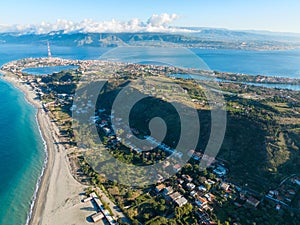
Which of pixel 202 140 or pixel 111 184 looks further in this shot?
pixel 202 140

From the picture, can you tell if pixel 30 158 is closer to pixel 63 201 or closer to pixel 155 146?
pixel 63 201

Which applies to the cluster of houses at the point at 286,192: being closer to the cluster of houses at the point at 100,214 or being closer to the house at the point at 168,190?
the house at the point at 168,190

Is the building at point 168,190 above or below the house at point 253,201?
below

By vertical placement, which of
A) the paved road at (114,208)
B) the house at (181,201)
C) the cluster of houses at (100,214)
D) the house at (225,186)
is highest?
the house at (225,186)

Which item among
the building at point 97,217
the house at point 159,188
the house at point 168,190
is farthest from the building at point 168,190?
the building at point 97,217

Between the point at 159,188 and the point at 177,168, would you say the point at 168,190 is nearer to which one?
the point at 159,188

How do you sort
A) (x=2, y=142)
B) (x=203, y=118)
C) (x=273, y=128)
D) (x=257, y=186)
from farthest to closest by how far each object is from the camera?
(x=203, y=118) < (x=2, y=142) < (x=273, y=128) < (x=257, y=186)

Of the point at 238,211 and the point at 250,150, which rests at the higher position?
the point at 250,150

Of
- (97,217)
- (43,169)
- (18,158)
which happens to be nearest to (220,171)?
(97,217)

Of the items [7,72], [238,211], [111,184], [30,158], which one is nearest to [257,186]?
[238,211]
